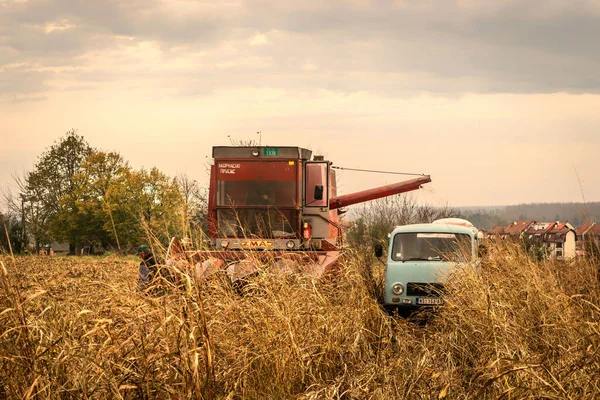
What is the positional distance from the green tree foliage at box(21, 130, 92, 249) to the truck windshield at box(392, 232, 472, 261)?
5074cm

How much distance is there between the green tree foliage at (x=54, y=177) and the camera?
64.5 m

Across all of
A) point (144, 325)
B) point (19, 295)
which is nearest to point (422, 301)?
point (144, 325)

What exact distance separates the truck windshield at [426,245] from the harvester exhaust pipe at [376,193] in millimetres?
4122

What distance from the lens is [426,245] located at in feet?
48.0

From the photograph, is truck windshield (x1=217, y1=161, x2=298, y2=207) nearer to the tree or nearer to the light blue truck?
the light blue truck

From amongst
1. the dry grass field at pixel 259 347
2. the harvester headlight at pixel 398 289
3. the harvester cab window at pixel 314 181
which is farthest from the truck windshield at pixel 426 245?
the dry grass field at pixel 259 347

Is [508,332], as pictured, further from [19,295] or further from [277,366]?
[19,295]

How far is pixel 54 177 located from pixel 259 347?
64.7m

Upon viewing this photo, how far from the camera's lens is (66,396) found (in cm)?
560

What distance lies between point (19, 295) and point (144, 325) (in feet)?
3.83

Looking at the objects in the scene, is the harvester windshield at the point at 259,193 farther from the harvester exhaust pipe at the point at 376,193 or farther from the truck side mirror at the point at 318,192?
the harvester exhaust pipe at the point at 376,193

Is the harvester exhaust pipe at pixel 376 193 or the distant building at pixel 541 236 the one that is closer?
the distant building at pixel 541 236

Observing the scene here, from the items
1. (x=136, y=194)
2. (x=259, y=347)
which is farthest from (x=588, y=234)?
(x=136, y=194)

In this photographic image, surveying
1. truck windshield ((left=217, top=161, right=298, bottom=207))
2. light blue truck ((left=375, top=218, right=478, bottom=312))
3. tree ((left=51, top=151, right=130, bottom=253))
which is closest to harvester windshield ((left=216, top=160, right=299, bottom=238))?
truck windshield ((left=217, top=161, right=298, bottom=207))
